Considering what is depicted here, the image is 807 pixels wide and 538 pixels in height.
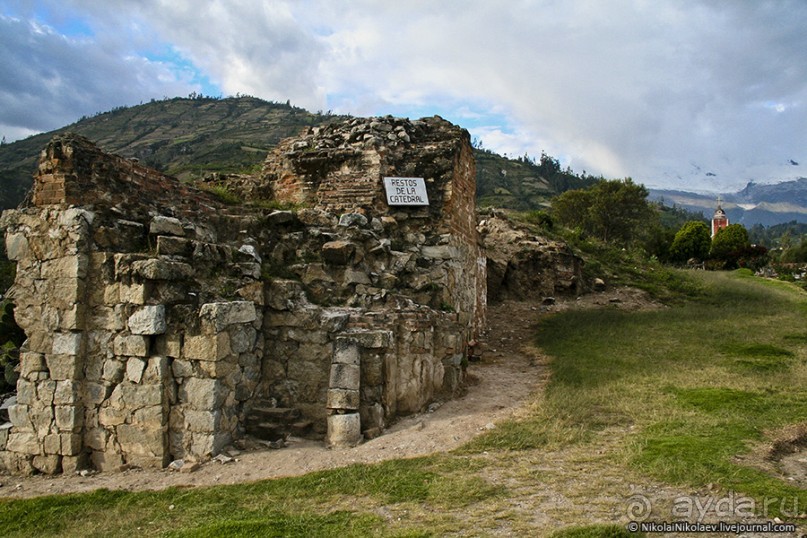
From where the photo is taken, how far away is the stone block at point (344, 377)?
22.1 ft

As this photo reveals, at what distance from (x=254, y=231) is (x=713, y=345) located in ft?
33.2

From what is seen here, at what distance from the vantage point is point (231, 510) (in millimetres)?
4836

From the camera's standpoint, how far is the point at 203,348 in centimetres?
620

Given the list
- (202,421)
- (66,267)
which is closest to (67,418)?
(202,421)

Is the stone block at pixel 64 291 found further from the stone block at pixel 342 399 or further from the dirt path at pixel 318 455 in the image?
the stone block at pixel 342 399

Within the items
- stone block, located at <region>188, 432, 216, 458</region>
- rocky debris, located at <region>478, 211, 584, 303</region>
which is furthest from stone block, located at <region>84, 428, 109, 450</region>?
rocky debris, located at <region>478, 211, 584, 303</region>

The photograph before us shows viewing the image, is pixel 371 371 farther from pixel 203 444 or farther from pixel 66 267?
pixel 66 267

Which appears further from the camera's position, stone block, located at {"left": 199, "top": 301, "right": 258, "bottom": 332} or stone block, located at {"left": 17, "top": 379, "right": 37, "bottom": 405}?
stone block, located at {"left": 17, "top": 379, "right": 37, "bottom": 405}

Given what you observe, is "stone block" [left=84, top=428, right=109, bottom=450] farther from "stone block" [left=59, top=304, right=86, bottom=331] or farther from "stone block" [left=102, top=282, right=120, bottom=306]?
"stone block" [left=102, top=282, right=120, bottom=306]

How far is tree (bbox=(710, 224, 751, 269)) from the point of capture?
3931cm

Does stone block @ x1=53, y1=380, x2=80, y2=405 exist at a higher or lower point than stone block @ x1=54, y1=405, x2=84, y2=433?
higher

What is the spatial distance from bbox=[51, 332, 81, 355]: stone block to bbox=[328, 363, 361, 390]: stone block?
304 cm

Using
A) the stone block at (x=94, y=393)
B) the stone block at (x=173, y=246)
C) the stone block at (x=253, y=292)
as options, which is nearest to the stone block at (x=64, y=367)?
the stone block at (x=94, y=393)

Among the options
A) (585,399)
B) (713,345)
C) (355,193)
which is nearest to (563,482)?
(585,399)
